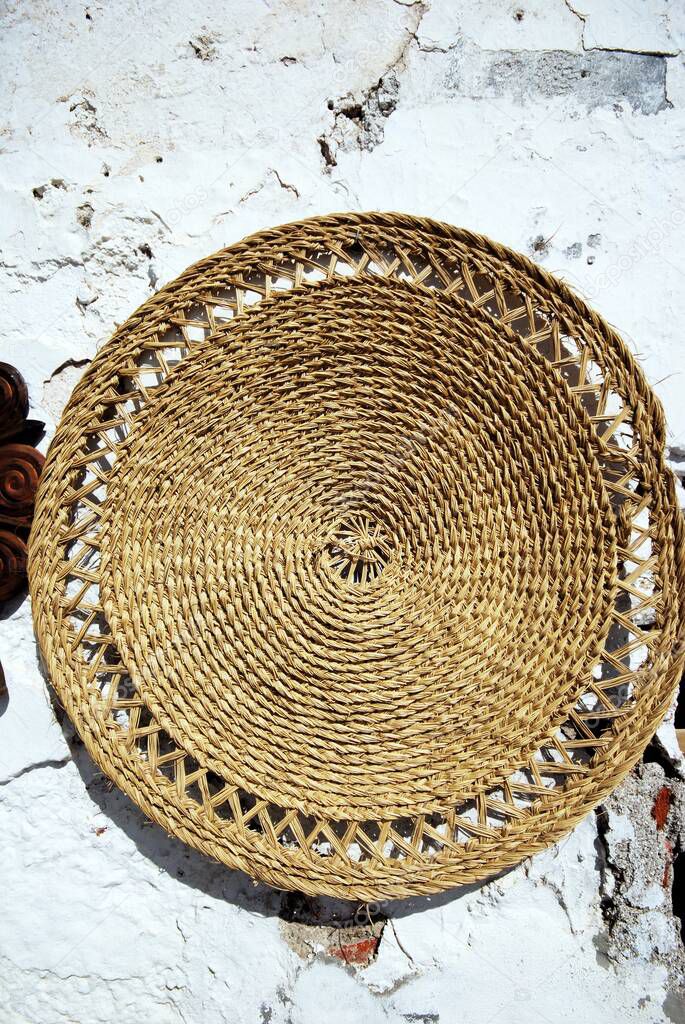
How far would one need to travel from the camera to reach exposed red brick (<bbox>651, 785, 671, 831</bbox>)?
0.92 metres

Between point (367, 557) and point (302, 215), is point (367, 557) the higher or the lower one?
the lower one

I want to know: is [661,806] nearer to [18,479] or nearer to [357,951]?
[357,951]

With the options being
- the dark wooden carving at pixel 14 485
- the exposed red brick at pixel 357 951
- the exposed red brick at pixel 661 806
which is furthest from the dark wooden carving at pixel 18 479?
the exposed red brick at pixel 661 806

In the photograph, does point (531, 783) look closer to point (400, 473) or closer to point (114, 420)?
point (400, 473)

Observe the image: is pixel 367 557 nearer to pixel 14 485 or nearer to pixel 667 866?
pixel 14 485

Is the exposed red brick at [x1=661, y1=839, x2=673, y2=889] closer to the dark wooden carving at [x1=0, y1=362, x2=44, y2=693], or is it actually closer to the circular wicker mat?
the circular wicker mat

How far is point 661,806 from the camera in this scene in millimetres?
917

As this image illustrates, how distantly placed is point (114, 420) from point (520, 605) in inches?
21.8

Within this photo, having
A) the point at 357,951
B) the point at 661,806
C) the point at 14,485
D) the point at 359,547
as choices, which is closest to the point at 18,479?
the point at 14,485

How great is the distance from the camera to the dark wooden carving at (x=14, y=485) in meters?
0.88

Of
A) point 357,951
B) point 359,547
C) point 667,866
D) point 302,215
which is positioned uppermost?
point 302,215

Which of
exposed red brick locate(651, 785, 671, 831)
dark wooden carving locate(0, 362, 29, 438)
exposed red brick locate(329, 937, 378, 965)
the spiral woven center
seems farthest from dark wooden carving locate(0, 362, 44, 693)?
exposed red brick locate(651, 785, 671, 831)

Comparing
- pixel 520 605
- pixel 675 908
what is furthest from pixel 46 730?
pixel 675 908

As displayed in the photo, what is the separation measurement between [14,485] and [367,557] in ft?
1.51
